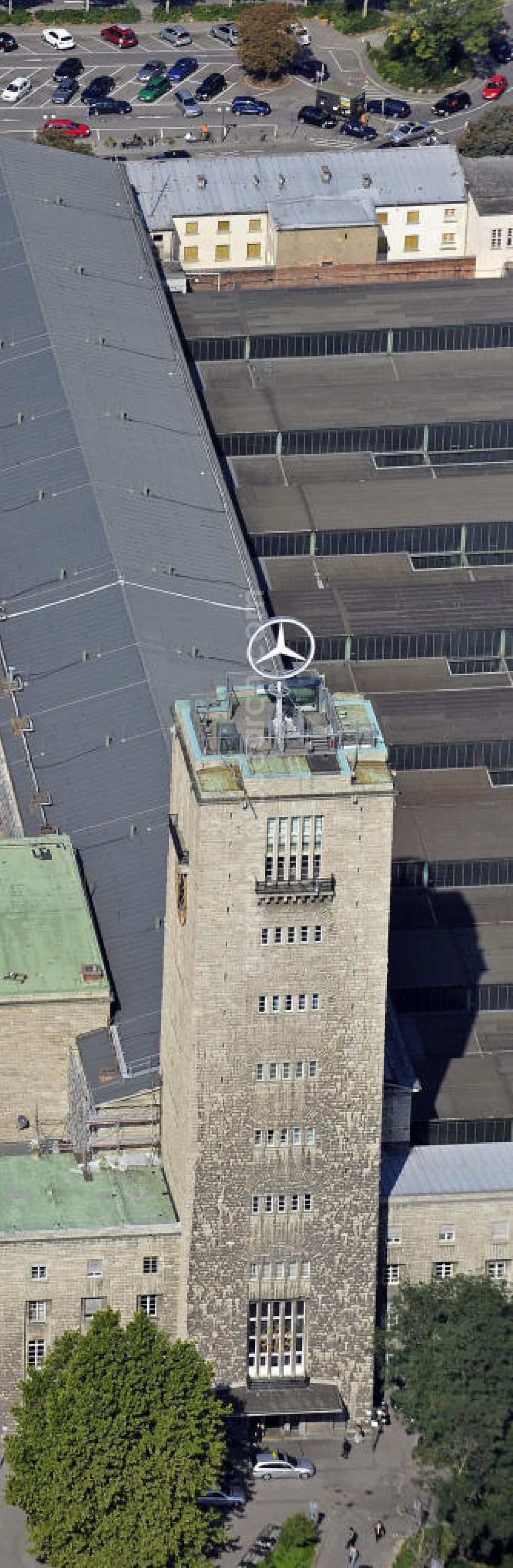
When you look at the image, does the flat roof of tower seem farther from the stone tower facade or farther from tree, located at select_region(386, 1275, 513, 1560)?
tree, located at select_region(386, 1275, 513, 1560)

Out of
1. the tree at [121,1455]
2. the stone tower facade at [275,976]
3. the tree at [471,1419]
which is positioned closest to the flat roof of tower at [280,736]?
the stone tower facade at [275,976]

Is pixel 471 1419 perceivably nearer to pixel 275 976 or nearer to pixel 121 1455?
pixel 121 1455

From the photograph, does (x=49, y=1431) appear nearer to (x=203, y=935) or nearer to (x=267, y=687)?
(x=203, y=935)

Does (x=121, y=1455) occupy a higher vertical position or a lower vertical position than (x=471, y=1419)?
lower

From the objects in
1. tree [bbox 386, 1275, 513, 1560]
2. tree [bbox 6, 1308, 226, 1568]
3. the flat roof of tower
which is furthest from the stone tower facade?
tree [bbox 386, 1275, 513, 1560]

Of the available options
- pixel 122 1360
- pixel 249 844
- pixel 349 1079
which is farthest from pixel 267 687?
pixel 122 1360

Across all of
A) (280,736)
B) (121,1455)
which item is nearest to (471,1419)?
(121,1455)

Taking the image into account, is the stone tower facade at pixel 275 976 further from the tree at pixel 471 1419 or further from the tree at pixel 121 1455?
the tree at pixel 471 1419
